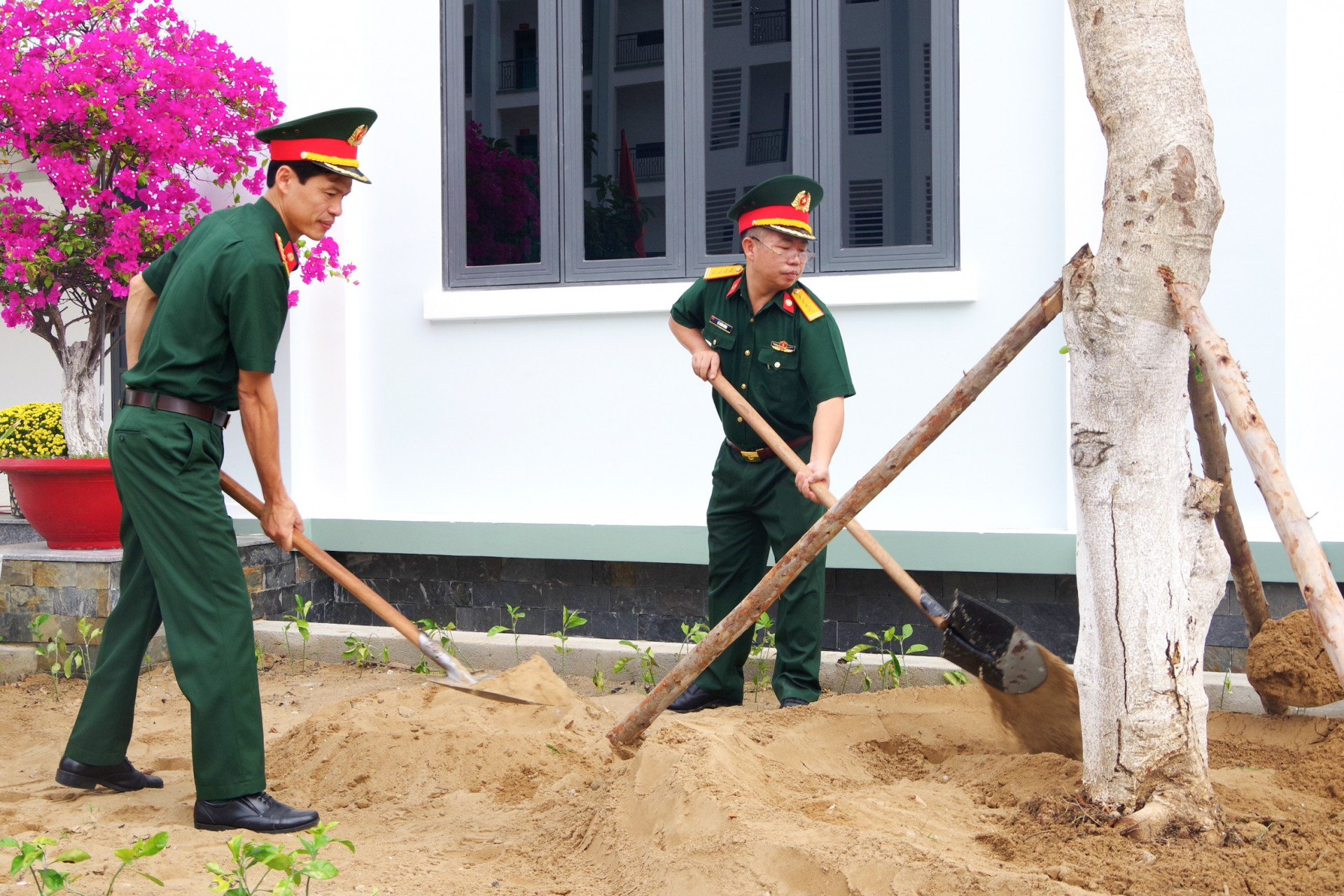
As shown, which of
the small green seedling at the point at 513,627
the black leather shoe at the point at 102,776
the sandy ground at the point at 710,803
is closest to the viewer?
the sandy ground at the point at 710,803

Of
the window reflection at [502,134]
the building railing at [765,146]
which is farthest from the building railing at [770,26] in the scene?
the window reflection at [502,134]

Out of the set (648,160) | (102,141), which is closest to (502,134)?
(648,160)

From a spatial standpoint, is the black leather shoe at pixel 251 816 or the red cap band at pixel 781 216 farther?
the red cap band at pixel 781 216

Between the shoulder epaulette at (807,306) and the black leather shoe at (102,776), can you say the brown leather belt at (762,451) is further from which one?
the black leather shoe at (102,776)

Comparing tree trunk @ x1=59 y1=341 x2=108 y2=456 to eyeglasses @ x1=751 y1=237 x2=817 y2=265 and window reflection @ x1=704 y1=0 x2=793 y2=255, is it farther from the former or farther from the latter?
eyeglasses @ x1=751 y1=237 x2=817 y2=265

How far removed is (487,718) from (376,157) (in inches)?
129

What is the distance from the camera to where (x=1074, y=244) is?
4824 millimetres

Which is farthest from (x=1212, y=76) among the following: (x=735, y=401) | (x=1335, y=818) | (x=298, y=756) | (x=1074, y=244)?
(x=298, y=756)

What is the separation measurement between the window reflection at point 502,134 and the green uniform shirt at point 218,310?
2588 millimetres

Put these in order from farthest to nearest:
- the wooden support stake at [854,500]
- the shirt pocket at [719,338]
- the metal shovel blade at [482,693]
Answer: the shirt pocket at [719,338], the metal shovel blade at [482,693], the wooden support stake at [854,500]

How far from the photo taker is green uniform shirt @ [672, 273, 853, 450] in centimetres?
394

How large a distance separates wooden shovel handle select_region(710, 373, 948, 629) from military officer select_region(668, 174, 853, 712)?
9 cm

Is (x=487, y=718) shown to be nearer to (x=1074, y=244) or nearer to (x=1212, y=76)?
(x=1074, y=244)

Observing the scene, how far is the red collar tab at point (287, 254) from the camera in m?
3.18
